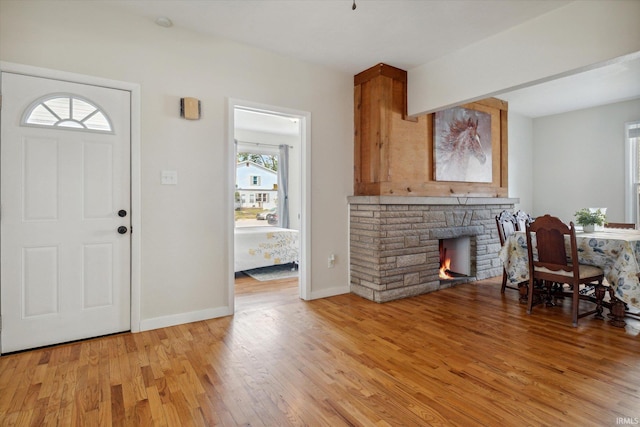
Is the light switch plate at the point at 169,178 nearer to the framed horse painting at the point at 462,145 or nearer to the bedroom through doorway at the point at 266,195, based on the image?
the bedroom through doorway at the point at 266,195

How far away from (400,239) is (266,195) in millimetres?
3793

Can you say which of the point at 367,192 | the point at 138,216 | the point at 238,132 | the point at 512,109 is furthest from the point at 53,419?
the point at 512,109

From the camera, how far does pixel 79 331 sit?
2730 millimetres

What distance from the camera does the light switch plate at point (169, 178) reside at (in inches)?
119

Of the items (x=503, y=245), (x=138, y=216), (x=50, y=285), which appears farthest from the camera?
(x=503, y=245)

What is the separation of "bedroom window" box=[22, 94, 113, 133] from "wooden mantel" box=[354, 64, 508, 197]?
2695mm

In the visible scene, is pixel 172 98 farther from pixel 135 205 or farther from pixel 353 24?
pixel 353 24

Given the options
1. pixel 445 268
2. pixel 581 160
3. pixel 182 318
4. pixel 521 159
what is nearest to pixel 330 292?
pixel 182 318

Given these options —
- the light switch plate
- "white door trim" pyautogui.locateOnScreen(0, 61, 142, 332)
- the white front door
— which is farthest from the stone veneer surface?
the white front door

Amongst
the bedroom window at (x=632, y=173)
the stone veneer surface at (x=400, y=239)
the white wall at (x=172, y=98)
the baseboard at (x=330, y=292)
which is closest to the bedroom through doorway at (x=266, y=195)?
the baseboard at (x=330, y=292)

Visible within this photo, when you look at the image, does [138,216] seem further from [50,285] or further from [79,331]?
[79,331]

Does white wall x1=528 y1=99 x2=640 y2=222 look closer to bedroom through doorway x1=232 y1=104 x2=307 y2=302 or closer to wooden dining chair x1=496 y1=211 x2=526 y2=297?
wooden dining chair x1=496 y1=211 x2=526 y2=297

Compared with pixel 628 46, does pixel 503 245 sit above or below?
below

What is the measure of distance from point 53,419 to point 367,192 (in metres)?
3.36
